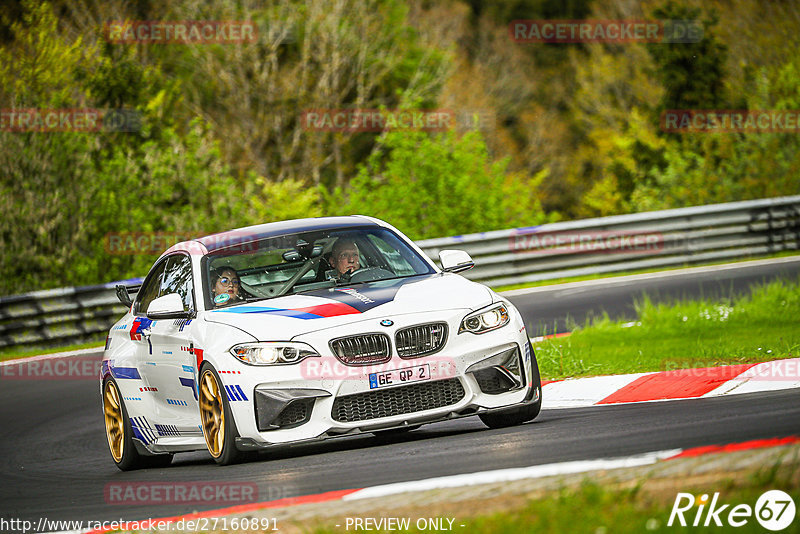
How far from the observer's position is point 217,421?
7746 mm

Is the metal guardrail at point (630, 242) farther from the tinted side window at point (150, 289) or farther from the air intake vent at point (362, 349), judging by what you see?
the air intake vent at point (362, 349)

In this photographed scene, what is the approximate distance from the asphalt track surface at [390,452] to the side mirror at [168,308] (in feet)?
3.30

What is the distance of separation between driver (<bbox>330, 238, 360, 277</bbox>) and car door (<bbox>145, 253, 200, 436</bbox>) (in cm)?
99

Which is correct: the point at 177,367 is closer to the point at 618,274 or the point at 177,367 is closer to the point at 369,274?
the point at 369,274

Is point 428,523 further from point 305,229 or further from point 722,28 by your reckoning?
point 722,28

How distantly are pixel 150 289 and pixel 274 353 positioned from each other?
8.30ft

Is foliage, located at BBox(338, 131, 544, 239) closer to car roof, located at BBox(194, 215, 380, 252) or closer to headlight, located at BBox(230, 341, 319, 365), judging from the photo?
car roof, located at BBox(194, 215, 380, 252)

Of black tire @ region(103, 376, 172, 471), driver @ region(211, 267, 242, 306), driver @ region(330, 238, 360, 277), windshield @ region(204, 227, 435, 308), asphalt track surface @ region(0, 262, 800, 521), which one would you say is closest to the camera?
asphalt track surface @ region(0, 262, 800, 521)

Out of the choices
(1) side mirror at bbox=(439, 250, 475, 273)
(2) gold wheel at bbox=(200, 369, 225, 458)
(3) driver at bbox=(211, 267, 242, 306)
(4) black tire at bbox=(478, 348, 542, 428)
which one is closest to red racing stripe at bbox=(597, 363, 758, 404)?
(4) black tire at bbox=(478, 348, 542, 428)

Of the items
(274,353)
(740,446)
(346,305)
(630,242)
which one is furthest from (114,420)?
(630,242)

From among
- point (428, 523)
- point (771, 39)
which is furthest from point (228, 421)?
point (771, 39)

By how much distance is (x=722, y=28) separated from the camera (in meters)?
50.6

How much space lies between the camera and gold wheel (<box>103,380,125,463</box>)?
360 inches

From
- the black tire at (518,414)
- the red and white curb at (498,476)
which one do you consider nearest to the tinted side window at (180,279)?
the black tire at (518,414)
